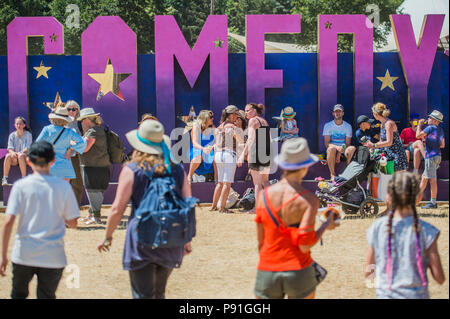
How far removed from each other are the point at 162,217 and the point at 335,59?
30.0ft

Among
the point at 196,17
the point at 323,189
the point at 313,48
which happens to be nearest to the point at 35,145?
the point at 323,189

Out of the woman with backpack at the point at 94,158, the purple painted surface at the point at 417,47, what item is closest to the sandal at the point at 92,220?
the woman with backpack at the point at 94,158

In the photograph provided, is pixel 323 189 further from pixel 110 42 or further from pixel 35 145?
pixel 35 145

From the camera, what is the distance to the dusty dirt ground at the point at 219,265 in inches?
242

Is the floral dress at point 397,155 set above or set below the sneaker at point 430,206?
above

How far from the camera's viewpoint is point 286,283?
13.4 ft

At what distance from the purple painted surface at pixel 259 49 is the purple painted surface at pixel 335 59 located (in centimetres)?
69

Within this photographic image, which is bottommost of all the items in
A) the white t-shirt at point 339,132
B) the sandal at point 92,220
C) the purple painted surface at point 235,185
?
the sandal at point 92,220

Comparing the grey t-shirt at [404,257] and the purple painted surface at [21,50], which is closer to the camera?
the grey t-shirt at [404,257]

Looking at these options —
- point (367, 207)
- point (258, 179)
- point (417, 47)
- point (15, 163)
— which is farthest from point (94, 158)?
point (417, 47)

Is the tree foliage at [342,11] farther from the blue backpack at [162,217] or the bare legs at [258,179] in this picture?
the blue backpack at [162,217]

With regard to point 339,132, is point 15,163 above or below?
below

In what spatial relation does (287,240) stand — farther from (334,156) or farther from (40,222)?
(334,156)

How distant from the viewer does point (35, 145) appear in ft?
14.9
